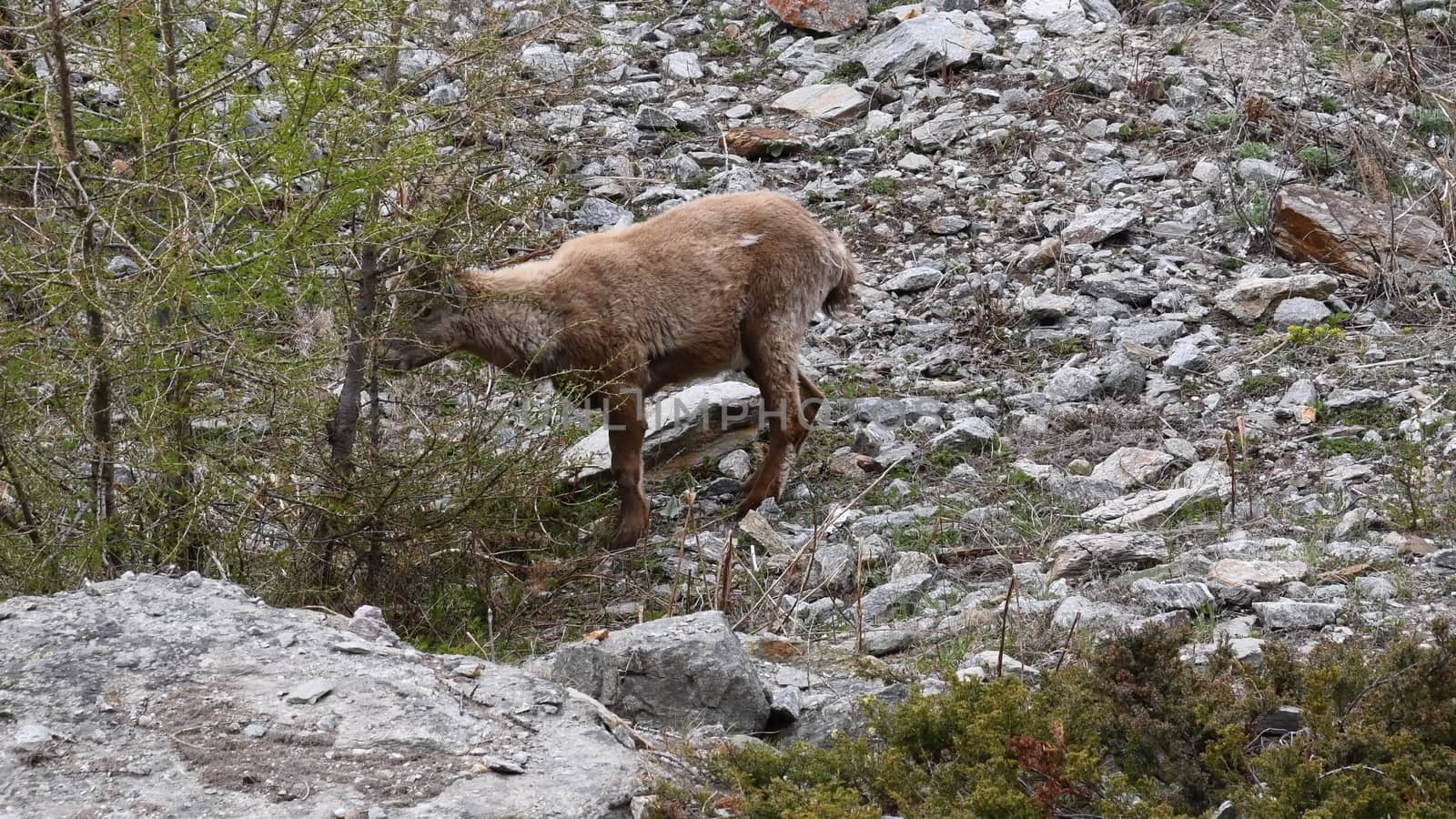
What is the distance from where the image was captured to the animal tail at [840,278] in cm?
950

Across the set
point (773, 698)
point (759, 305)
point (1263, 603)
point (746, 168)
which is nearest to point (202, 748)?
point (773, 698)

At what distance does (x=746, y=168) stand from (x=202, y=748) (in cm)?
965

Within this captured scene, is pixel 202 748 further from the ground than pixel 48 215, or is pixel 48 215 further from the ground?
pixel 48 215

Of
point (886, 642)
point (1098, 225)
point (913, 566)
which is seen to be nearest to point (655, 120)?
point (1098, 225)

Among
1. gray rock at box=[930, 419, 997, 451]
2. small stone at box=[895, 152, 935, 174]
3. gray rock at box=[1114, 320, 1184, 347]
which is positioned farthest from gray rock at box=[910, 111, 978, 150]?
gray rock at box=[930, 419, 997, 451]

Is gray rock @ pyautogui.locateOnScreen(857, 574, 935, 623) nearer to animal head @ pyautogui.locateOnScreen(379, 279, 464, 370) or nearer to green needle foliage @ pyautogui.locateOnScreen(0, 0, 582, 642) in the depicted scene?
green needle foliage @ pyautogui.locateOnScreen(0, 0, 582, 642)

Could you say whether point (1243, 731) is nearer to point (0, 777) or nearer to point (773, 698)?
point (773, 698)

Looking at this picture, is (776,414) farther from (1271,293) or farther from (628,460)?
(1271,293)

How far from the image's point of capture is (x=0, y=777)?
3801 mm

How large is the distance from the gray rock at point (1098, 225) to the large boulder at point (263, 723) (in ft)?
25.1

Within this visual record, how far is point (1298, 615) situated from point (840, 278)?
15.0ft

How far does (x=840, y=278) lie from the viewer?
962 centimetres

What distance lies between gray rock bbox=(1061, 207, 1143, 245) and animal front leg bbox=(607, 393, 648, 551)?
4.48m

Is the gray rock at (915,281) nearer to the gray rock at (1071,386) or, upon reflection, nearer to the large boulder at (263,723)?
the gray rock at (1071,386)
